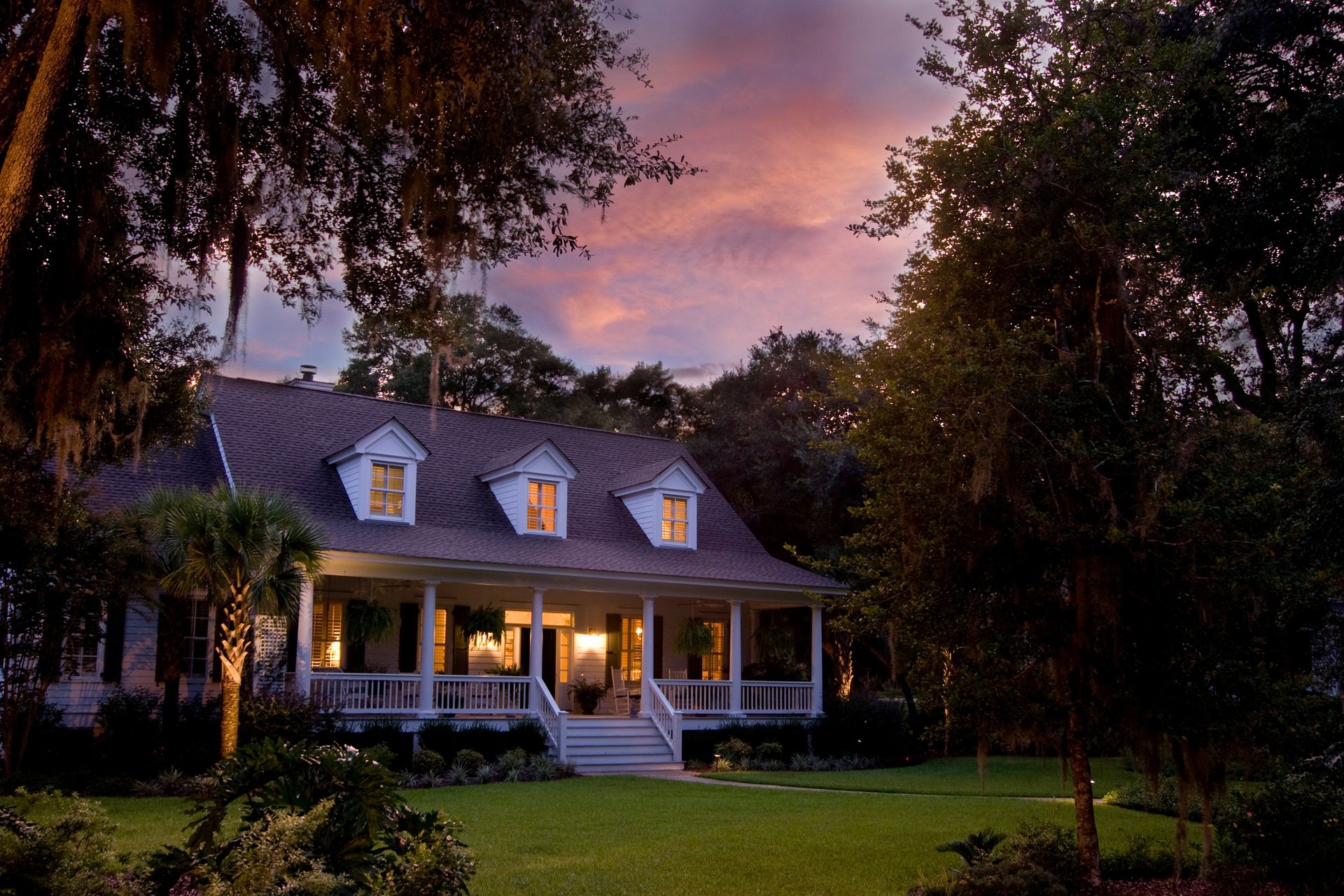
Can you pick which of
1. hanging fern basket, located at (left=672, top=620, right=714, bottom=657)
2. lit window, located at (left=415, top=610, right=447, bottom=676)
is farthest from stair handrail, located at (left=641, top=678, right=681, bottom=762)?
lit window, located at (left=415, top=610, right=447, bottom=676)

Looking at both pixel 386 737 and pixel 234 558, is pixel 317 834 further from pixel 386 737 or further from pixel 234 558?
pixel 386 737

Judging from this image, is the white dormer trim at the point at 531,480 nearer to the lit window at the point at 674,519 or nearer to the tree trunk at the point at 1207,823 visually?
the lit window at the point at 674,519

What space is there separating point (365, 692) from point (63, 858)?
12321mm

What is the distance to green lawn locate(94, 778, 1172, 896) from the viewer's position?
27.6 ft

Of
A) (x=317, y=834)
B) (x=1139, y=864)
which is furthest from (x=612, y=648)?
(x=317, y=834)

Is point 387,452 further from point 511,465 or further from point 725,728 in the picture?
point 725,728

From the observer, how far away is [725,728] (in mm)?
20500

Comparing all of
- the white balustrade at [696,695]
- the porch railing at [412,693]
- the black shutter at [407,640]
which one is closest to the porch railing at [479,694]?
the porch railing at [412,693]

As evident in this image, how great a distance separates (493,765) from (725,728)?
204 inches

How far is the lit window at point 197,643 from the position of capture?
17.6 m

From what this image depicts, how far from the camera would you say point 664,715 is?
2039cm

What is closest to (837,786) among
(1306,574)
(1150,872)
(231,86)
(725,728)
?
(725,728)

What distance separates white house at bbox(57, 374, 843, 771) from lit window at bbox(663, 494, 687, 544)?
0.03m

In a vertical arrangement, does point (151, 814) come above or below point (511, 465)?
below
